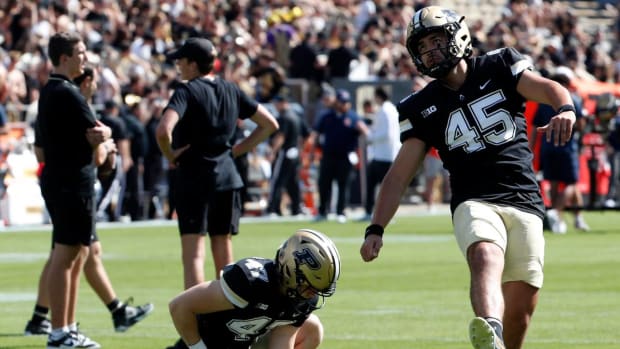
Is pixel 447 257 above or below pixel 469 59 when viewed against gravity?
below

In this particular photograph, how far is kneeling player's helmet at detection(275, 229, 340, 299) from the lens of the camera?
7762mm

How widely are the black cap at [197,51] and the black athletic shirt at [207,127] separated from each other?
0.17 meters

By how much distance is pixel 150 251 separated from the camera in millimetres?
20484

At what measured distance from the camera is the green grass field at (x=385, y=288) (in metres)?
11.7

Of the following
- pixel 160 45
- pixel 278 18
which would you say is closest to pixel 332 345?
pixel 160 45

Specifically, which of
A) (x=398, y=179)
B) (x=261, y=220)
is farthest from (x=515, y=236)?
(x=261, y=220)

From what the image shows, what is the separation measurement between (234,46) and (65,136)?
70.6 feet

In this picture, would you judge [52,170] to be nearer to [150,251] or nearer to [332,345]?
[332,345]

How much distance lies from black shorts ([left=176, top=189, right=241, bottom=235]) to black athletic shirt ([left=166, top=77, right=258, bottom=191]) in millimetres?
94

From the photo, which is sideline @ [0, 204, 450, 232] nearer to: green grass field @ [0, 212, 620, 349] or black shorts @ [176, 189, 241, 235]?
green grass field @ [0, 212, 620, 349]

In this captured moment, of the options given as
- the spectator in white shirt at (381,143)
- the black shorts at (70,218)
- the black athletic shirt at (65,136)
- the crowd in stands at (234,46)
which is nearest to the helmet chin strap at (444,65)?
the black athletic shirt at (65,136)

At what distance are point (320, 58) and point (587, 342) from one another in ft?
74.2

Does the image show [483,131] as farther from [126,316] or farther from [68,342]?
[126,316]

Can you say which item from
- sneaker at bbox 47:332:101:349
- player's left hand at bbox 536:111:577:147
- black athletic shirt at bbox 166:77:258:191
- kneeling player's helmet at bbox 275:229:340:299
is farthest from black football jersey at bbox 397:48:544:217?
sneaker at bbox 47:332:101:349
